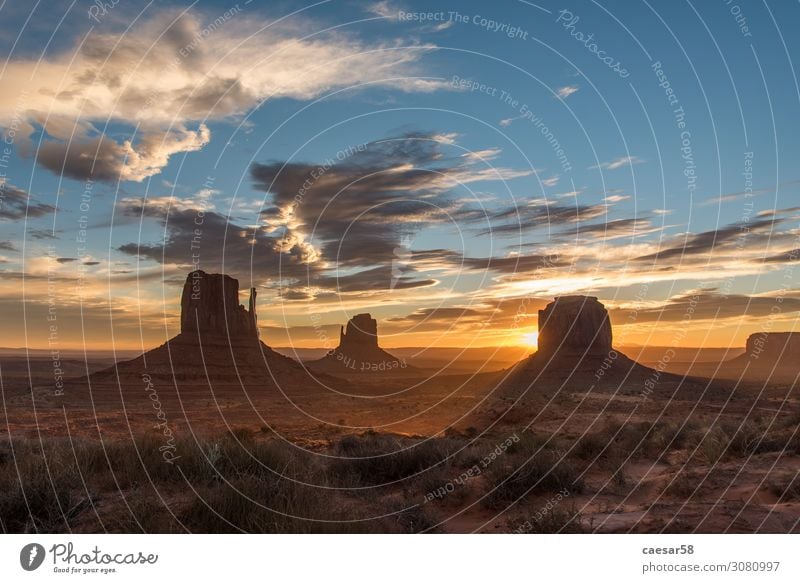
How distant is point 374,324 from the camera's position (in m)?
142

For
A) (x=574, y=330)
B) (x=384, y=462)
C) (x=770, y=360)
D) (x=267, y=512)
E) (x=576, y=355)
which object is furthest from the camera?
(x=770, y=360)

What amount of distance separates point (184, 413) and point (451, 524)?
149 feet

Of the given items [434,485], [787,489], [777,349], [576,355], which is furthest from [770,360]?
[434,485]

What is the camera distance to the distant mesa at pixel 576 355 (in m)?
97.2

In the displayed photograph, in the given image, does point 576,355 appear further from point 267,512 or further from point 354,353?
point 267,512

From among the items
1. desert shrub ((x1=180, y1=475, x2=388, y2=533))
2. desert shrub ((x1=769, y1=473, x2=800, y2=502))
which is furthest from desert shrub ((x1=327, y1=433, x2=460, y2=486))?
desert shrub ((x1=769, y1=473, x2=800, y2=502))

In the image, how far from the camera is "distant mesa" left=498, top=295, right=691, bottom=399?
97.2 m

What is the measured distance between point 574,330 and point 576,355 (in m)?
7.78

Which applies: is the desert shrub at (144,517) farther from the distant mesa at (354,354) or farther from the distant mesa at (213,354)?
the distant mesa at (354,354)

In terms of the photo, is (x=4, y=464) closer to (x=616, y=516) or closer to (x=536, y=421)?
(x=616, y=516)
